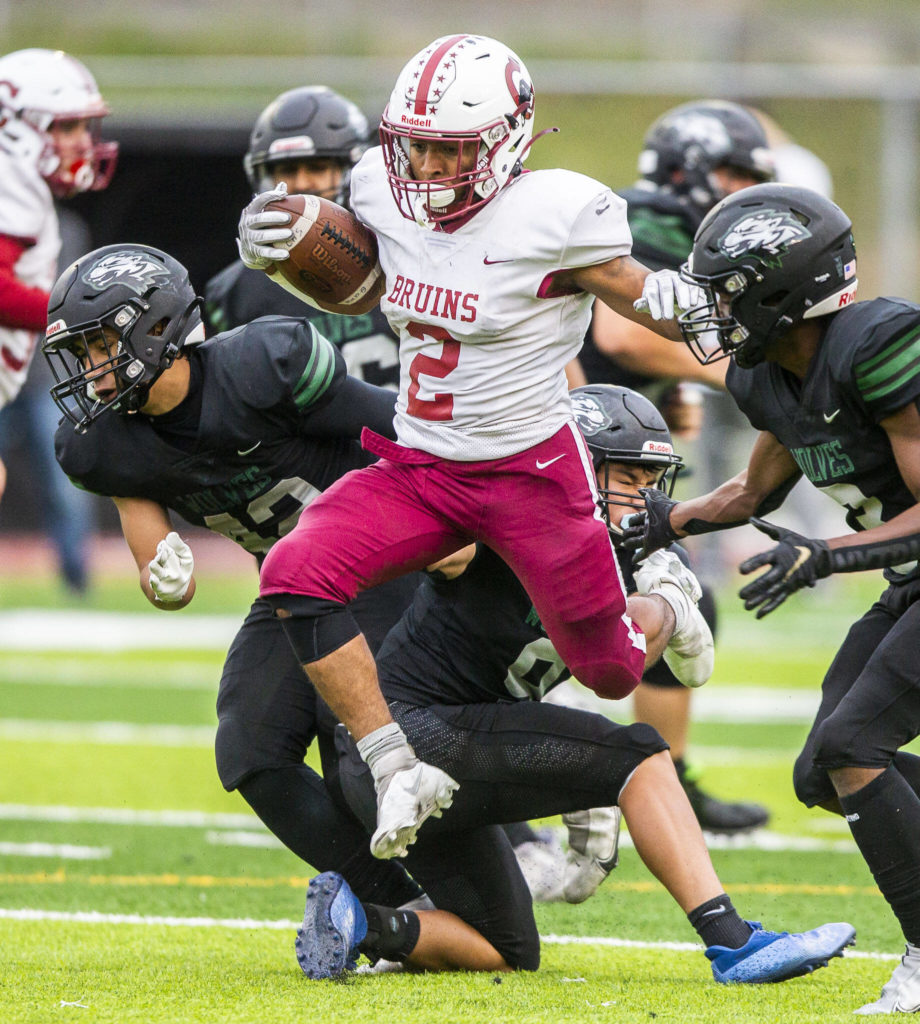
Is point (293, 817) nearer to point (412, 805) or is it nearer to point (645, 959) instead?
point (412, 805)

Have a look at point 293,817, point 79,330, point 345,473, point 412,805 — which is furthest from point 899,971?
point 79,330

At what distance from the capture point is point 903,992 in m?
3.12

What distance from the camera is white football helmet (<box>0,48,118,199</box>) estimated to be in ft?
18.2

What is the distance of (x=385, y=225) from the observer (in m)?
3.57

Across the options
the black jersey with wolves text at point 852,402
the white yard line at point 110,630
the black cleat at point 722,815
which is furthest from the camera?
the white yard line at point 110,630

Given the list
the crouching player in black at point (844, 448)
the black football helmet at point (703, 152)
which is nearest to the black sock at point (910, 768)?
the crouching player in black at point (844, 448)

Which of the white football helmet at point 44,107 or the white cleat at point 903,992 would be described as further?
the white football helmet at point 44,107

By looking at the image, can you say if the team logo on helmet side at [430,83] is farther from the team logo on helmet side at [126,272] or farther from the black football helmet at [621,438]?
the black football helmet at [621,438]

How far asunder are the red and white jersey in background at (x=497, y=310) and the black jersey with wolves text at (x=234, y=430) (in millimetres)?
257

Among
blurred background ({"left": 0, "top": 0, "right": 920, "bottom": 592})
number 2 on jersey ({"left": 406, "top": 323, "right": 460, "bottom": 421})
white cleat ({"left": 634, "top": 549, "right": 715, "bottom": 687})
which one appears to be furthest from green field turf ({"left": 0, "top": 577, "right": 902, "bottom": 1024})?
blurred background ({"left": 0, "top": 0, "right": 920, "bottom": 592})

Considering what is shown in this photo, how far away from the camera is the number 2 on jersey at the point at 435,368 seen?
3.46m

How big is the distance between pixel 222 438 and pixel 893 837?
1.68m

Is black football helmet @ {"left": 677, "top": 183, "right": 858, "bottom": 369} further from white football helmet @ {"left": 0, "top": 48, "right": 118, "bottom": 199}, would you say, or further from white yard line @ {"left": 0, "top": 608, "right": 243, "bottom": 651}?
white yard line @ {"left": 0, "top": 608, "right": 243, "bottom": 651}

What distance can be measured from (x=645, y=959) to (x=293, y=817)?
34.2 inches
